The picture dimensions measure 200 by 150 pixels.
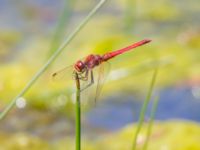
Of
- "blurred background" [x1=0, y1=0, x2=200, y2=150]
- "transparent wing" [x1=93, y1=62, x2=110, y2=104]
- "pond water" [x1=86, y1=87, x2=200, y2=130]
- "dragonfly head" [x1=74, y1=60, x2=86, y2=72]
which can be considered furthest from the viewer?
"pond water" [x1=86, y1=87, x2=200, y2=130]

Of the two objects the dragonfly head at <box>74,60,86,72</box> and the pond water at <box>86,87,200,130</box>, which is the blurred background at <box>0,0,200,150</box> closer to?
the pond water at <box>86,87,200,130</box>

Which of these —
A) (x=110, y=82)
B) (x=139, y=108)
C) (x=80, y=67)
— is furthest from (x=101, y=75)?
(x=110, y=82)

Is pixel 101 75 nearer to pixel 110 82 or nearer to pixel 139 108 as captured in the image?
pixel 139 108

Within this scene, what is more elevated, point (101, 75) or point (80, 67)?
point (80, 67)

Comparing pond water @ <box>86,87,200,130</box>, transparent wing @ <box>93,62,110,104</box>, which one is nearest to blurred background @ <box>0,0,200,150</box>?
pond water @ <box>86,87,200,130</box>

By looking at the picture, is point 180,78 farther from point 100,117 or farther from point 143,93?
point 100,117

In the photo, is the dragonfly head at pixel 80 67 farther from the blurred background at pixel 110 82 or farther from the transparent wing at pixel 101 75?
the blurred background at pixel 110 82

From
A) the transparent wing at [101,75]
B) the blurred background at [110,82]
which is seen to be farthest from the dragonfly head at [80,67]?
the blurred background at [110,82]

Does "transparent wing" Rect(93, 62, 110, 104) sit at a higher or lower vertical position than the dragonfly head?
lower
